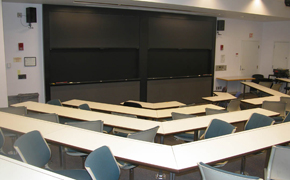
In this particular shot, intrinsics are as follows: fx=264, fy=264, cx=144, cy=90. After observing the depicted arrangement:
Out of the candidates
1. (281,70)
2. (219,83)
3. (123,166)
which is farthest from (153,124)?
(281,70)

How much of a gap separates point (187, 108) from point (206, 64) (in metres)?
4.76

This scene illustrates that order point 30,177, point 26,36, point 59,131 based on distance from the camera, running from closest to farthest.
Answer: point 30,177 → point 59,131 → point 26,36

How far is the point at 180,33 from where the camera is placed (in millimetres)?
8789

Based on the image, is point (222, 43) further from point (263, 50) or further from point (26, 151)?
point (26, 151)

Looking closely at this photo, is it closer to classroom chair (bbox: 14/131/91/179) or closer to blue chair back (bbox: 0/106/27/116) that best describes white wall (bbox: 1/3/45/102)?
blue chair back (bbox: 0/106/27/116)

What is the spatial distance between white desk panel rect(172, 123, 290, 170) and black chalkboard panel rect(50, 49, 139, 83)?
17.1 feet

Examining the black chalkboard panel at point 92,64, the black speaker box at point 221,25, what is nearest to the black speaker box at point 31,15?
the black chalkboard panel at point 92,64

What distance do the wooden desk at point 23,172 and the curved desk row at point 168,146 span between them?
1.99ft

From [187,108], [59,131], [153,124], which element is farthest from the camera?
[187,108]

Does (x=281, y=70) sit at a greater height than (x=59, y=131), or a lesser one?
greater

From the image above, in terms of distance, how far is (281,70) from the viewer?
35.6 feet

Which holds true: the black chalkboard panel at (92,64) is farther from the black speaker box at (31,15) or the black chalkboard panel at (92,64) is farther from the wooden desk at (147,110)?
the wooden desk at (147,110)

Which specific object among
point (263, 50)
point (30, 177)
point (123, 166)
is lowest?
point (123, 166)

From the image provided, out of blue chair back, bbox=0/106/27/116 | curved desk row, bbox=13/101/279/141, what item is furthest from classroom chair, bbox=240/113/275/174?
blue chair back, bbox=0/106/27/116
